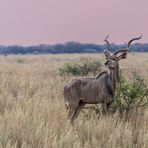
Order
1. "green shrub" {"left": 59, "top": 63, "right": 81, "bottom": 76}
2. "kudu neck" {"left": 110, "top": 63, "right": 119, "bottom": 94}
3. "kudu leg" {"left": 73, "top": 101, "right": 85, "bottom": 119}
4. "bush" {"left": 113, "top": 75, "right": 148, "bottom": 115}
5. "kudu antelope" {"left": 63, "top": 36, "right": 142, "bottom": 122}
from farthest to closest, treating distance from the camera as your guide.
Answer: "green shrub" {"left": 59, "top": 63, "right": 81, "bottom": 76}, "bush" {"left": 113, "top": 75, "right": 148, "bottom": 115}, "kudu leg" {"left": 73, "top": 101, "right": 85, "bottom": 119}, "kudu neck" {"left": 110, "top": 63, "right": 119, "bottom": 94}, "kudu antelope" {"left": 63, "top": 36, "right": 142, "bottom": 122}

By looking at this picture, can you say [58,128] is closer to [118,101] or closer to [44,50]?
[118,101]

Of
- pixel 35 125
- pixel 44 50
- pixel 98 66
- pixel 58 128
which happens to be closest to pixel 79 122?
pixel 58 128

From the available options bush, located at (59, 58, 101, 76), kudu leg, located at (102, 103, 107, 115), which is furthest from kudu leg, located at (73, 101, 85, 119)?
bush, located at (59, 58, 101, 76)

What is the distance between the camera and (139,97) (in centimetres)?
1070

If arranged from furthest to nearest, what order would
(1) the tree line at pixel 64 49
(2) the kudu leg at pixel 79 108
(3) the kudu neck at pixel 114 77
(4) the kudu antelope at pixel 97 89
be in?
(1) the tree line at pixel 64 49 → (2) the kudu leg at pixel 79 108 → (3) the kudu neck at pixel 114 77 → (4) the kudu antelope at pixel 97 89

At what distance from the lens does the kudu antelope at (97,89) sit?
878 centimetres

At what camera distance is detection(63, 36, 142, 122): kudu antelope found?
8.78 m

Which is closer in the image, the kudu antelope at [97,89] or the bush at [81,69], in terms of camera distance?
the kudu antelope at [97,89]

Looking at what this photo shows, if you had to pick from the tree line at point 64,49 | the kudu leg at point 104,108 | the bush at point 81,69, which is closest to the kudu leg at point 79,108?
the kudu leg at point 104,108

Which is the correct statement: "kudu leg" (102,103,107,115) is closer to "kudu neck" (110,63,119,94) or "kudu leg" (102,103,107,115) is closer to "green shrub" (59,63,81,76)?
"kudu neck" (110,63,119,94)

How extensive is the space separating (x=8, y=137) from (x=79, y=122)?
1825mm

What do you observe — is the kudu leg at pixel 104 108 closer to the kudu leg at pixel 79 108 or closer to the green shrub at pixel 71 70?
the kudu leg at pixel 79 108

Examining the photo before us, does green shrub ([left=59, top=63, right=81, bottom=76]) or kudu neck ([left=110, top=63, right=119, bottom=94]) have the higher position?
kudu neck ([left=110, top=63, right=119, bottom=94])

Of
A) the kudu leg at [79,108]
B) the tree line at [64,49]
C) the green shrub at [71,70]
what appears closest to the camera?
the kudu leg at [79,108]
